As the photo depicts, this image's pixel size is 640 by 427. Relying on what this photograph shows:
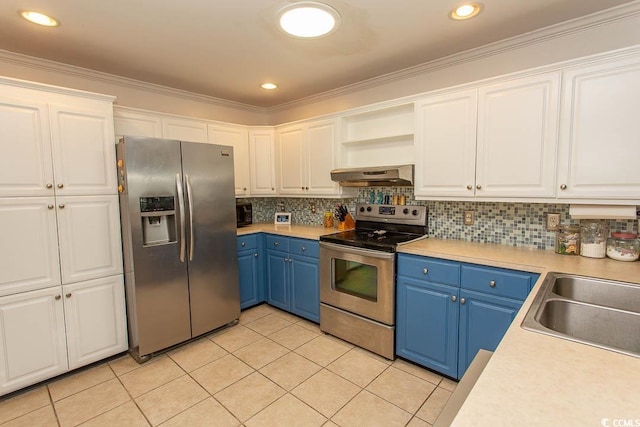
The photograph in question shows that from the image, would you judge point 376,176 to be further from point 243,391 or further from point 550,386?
point 550,386

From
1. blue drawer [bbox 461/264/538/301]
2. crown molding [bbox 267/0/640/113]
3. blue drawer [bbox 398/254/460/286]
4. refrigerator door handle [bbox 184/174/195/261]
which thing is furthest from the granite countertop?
refrigerator door handle [bbox 184/174/195/261]

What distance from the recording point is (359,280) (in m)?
2.62

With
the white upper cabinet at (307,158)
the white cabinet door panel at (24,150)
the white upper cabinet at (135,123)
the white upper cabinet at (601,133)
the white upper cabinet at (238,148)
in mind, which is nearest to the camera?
the white upper cabinet at (601,133)

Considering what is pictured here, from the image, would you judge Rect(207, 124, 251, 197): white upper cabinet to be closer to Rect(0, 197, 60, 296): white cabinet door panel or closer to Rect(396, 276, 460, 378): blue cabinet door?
Rect(0, 197, 60, 296): white cabinet door panel

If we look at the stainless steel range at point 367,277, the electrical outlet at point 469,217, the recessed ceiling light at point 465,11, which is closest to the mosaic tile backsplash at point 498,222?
the electrical outlet at point 469,217

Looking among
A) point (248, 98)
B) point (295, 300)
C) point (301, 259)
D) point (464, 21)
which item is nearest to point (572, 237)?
point (464, 21)

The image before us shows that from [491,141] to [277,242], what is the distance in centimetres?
219

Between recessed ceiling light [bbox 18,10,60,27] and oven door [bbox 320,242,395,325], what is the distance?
244 cm

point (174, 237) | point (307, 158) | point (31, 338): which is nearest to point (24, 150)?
point (174, 237)

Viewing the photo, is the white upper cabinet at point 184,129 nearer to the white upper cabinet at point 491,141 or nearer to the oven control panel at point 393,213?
the oven control panel at point 393,213

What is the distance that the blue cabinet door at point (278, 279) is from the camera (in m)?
3.30

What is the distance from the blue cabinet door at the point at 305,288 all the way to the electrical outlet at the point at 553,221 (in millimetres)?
1884

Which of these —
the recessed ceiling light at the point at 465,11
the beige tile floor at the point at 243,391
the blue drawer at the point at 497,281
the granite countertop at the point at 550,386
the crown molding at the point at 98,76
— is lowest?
the beige tile floor at the point at 243,391

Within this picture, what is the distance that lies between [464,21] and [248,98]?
2.52 meters
